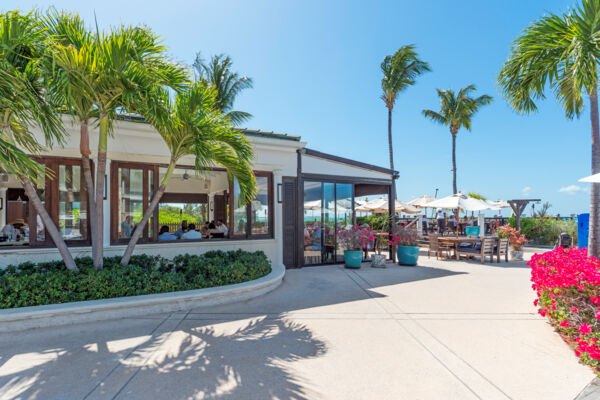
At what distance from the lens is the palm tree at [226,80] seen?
54.7 ft

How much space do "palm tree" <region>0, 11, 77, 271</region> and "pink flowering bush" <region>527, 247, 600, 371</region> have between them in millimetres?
5551

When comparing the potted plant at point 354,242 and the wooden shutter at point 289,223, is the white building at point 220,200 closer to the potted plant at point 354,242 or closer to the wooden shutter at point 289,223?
the wooden shutter at point 289,223

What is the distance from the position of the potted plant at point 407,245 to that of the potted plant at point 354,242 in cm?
100

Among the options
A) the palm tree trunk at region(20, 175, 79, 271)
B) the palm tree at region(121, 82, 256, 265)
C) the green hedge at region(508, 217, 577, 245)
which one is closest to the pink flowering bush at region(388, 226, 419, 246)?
the palm tree at region(121, 82, 256, 265)

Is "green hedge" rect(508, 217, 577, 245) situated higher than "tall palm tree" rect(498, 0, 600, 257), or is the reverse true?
"tall palm tree" rect(498, 0, 600, 257)

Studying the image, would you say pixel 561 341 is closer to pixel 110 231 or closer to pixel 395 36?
pixel 110 231

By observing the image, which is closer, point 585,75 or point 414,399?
point 414,399

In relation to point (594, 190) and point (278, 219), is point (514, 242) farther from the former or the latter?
point (278, 219)

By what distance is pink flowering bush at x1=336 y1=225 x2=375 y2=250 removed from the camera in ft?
26.1

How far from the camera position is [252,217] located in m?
7.14

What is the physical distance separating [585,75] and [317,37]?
8503 millimetres

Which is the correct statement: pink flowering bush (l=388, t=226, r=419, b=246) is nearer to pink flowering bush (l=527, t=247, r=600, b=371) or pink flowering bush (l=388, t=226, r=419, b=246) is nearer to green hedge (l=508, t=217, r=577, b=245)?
pink flowering bush (l=527, t=247, r=600, b=371)

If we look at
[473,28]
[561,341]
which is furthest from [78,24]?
[473,28]

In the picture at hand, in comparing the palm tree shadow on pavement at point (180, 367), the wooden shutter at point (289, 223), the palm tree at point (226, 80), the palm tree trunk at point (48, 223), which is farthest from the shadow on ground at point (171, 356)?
the palm tree at point (226, 80)
